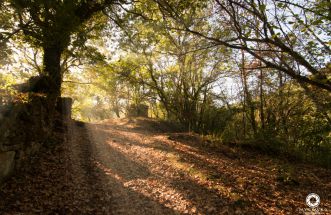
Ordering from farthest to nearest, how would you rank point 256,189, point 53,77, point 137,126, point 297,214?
point 137,126 → point 53,77 → point 256,189 → point 297,214

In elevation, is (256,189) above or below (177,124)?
below

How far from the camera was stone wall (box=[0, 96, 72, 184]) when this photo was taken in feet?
18.2

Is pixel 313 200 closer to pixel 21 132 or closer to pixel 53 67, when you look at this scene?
pixel 21 132

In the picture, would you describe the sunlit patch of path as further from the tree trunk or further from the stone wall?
the tree trunk

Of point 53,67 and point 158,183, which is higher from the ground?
point 53,67

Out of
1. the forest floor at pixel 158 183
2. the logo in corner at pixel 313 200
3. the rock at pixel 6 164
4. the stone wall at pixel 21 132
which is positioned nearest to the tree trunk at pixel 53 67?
the stone wall at pixel 21 132

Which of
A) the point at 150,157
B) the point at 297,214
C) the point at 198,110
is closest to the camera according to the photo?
the point at 297,214

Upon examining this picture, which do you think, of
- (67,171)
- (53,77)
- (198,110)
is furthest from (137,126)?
(67,171)

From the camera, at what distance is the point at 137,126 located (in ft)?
55.1

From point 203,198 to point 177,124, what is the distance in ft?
36.2

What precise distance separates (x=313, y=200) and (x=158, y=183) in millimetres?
3942

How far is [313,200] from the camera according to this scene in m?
5.92

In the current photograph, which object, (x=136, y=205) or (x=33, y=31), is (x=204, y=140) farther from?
(x=33, y=31)

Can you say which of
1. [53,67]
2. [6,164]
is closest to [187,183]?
[6,164]
